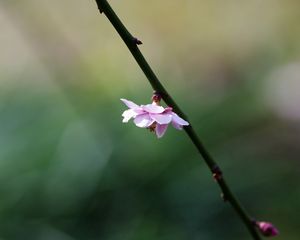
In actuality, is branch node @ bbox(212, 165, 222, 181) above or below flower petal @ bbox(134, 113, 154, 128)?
above

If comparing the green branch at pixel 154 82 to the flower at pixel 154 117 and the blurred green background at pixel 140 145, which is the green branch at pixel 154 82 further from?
the blurred green background at pixel 140 145

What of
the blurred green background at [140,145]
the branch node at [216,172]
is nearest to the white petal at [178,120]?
the branch node at [216,172]

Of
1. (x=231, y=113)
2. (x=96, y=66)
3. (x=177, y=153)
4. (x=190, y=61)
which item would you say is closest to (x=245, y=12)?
(x=190, y=61)

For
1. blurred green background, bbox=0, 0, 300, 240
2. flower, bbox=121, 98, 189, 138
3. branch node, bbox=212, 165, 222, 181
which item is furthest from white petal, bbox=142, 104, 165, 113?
blurred green background, bbox=0, 0, 300, 240

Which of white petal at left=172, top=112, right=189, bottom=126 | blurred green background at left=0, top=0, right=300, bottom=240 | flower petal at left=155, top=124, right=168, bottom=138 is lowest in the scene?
white petal at left=172, top=112, right=189, bottom=126

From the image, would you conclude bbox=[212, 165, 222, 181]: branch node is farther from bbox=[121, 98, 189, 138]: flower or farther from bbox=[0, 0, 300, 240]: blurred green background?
bbox=[0, 0, 300, 240]: blurred green background

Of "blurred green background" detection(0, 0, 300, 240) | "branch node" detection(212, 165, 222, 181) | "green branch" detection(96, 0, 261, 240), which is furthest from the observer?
"blurred green background" detection(0, 0, 300, 240)

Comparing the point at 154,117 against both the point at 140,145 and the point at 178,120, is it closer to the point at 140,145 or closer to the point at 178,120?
the point at 178,120
